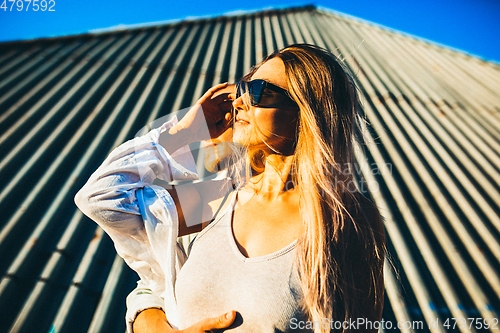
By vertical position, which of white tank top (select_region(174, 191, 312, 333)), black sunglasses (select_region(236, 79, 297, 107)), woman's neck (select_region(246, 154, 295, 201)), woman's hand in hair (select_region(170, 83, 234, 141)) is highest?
black sunglasses (select_region(236, 79, 297, 107))

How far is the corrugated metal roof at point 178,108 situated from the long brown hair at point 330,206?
837mm

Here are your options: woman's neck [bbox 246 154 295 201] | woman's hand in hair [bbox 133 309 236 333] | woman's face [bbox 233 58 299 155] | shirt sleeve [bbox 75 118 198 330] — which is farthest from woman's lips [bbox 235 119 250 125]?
woman's hand in hair [bbox 133 309 236 333]

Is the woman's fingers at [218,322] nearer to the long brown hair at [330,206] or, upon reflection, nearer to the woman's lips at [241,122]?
the long brown hair at [330,206]

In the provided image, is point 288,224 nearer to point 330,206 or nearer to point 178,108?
point 330,206

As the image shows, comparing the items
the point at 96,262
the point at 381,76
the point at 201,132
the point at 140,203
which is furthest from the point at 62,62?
the point at 381,76

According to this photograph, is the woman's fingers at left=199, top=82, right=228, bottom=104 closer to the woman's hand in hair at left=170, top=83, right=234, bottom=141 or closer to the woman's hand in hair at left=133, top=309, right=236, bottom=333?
the woman's hand in hair at left=170, top=83, right=234, bottom=141

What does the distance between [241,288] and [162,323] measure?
0.37 m

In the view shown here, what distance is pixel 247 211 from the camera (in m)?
1.08

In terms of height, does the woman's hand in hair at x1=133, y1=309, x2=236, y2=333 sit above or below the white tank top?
below

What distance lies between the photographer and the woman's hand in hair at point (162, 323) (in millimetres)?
807

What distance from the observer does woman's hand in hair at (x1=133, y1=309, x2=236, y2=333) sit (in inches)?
31.8

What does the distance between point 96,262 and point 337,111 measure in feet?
5.43

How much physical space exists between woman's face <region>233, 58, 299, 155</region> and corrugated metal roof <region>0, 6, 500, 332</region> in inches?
46.8

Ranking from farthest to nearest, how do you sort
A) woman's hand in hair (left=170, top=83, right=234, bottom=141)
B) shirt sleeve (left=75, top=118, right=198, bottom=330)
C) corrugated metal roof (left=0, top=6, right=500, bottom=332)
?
corrugated metal roof (left=0, top=6, right=500, bottom=332) < woman's hand in hair (left=170, top=83, right=234, bottom=141) < shirt sleeve (left=75, top=118, right=198, bottom=330)
